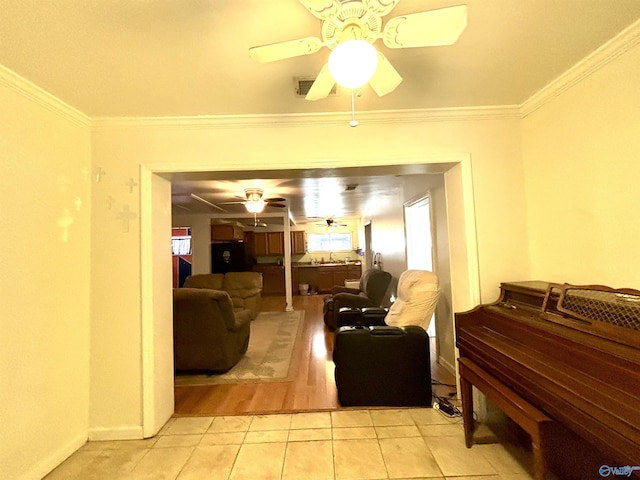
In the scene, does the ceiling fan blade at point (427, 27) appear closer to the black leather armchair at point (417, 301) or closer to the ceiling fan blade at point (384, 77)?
the ceiling fan blade at point (384, 77)

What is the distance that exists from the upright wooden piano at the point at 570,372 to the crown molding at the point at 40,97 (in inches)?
117

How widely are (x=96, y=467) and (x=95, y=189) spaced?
182 centimetres

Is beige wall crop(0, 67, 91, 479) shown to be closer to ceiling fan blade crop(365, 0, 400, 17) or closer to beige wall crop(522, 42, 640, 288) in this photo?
ceiling fan blade crop(365, 0, 400, 17)

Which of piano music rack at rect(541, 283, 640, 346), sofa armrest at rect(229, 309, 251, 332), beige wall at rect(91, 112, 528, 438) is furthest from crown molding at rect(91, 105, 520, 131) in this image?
sofa armrest at rect(229, 309, 251, 332)

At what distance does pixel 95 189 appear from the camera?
2.28 metres

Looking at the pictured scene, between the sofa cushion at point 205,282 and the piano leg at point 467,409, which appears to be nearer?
the piano leg at point 467,409

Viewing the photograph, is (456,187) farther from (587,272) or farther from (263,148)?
(263,148)

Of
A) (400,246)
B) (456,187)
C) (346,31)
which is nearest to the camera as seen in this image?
(346,31)

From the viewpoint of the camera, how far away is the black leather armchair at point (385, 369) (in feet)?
8.25

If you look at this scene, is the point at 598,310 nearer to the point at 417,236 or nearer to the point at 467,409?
the point at 467,409

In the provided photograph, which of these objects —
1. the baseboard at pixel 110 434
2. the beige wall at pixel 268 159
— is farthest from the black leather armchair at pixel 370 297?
the baseboard at pixel 110 434

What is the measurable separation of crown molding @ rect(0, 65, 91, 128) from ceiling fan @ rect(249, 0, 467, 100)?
1515mm

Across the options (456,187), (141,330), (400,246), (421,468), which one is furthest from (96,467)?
(400,246)

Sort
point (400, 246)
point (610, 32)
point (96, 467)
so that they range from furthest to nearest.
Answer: point (400, 246)
point (96, 467)
point (610, 32)
